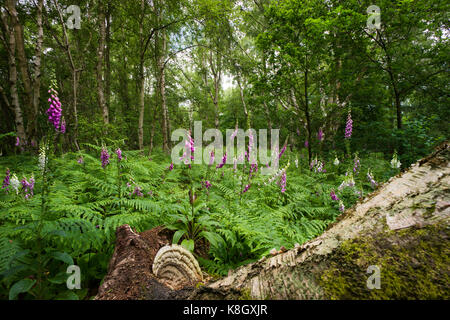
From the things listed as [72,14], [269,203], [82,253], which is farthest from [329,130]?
[72,14]

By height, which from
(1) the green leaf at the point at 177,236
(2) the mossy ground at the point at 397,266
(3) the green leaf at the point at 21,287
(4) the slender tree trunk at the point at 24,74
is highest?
(4) the slender tree trunk at the point at 24,74

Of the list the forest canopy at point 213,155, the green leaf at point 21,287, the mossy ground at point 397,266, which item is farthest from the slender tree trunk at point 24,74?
the mossy ground at point 397,266

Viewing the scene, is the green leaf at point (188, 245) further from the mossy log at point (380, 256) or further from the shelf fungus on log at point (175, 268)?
the mossy log at point (380, 256)

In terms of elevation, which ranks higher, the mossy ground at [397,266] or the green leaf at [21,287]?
the mossy ground at [397,266]

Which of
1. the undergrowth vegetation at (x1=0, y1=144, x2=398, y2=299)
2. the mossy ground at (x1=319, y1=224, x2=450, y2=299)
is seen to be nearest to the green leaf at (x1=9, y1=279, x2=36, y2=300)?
the undergrowth vegetation at (x1=0, y1=144, x2=398, y2=299)

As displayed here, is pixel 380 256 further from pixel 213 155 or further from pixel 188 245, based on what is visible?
pixel 213 155

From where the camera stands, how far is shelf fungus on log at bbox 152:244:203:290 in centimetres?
124

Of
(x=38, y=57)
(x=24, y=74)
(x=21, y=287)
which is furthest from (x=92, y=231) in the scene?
(x=24, y=74)

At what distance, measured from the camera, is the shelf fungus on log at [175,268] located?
124 centimetres

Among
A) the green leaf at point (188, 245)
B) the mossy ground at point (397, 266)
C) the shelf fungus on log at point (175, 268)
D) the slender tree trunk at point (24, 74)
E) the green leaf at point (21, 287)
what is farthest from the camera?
the slender tree trunk at point (24, 74)

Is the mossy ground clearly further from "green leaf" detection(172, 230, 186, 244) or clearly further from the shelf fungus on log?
"green leaf" detection(172, 230, 186, 244)

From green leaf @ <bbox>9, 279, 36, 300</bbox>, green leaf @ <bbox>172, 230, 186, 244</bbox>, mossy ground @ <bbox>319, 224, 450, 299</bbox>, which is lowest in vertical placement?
green leaf @ <bbox>9, 279, 36, 300</bbox>

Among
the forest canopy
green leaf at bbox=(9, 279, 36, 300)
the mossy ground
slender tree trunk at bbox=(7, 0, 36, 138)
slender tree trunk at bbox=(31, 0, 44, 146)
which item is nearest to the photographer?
the mossy ground

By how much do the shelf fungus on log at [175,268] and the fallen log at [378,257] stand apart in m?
0.24
